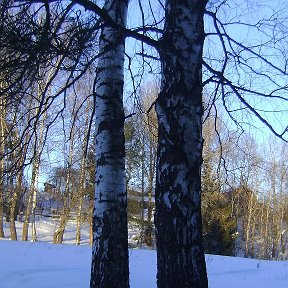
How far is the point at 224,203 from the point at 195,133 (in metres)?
23.6

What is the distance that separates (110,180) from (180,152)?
1.48m

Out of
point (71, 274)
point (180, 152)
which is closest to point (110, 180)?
point (180, 152)

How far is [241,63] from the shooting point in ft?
16.3

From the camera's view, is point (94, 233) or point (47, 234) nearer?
point (94, 233)

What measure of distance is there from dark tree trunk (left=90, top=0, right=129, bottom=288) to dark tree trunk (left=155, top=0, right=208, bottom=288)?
41.6 inches

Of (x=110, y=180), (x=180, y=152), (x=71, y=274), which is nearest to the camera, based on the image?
(x=180, y=152)

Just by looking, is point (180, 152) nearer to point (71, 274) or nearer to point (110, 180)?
point (110, 180)

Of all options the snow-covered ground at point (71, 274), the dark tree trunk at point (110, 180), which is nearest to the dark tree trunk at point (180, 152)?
the dark tree trunk at point (110, 180)

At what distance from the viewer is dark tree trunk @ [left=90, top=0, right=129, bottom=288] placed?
15.3ft

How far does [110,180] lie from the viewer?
475 cm

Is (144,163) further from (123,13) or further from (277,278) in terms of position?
(123,13)

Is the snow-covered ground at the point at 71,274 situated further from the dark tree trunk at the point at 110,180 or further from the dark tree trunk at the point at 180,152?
the dark tree trunk at the point at 180,152

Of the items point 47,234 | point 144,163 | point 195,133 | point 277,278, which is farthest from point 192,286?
point 47,234

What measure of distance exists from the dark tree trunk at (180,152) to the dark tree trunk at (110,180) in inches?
41.6
